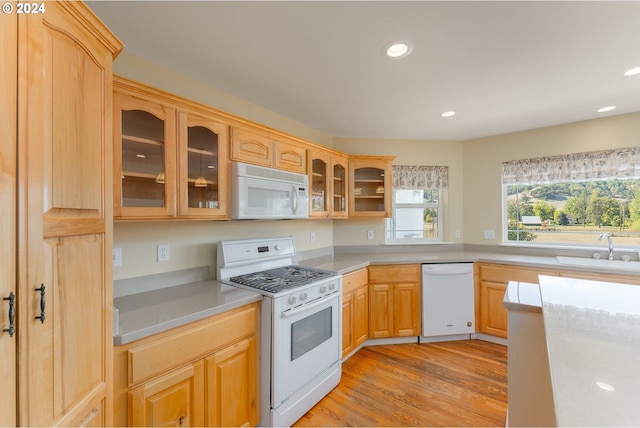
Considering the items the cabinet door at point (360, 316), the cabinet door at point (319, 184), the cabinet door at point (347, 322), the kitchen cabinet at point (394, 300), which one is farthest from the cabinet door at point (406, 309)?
the cabinet door at point (319, 184)

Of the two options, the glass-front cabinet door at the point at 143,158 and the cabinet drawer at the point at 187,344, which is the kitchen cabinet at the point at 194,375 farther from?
the glass-front cabinet door at the point at 143,158

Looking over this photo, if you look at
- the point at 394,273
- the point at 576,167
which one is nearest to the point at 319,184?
the point at 394,273

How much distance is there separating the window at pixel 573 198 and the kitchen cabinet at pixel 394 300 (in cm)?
151

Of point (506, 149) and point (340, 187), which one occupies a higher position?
point (506, 149)

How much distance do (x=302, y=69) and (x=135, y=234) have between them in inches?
60.6

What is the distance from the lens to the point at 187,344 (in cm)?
136

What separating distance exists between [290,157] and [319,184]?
0.53 metres

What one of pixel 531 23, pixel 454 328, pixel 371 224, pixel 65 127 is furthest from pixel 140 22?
pixel 454 328

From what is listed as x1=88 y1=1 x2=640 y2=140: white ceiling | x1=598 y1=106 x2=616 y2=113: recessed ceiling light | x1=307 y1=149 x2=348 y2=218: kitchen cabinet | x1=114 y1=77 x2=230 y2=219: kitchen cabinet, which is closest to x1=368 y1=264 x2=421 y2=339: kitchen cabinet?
x1=307 y1=149 x2=348 y2=218: kitchen cabinet

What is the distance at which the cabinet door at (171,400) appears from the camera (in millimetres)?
1201

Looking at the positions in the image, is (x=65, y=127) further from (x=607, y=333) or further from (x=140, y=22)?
(x=607, y=333)

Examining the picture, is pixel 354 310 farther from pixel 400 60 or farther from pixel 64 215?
pixel 64 215

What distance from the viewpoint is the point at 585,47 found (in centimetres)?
157

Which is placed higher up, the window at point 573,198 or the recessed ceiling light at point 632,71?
Result: the recessed ceiling light at point 632,71
